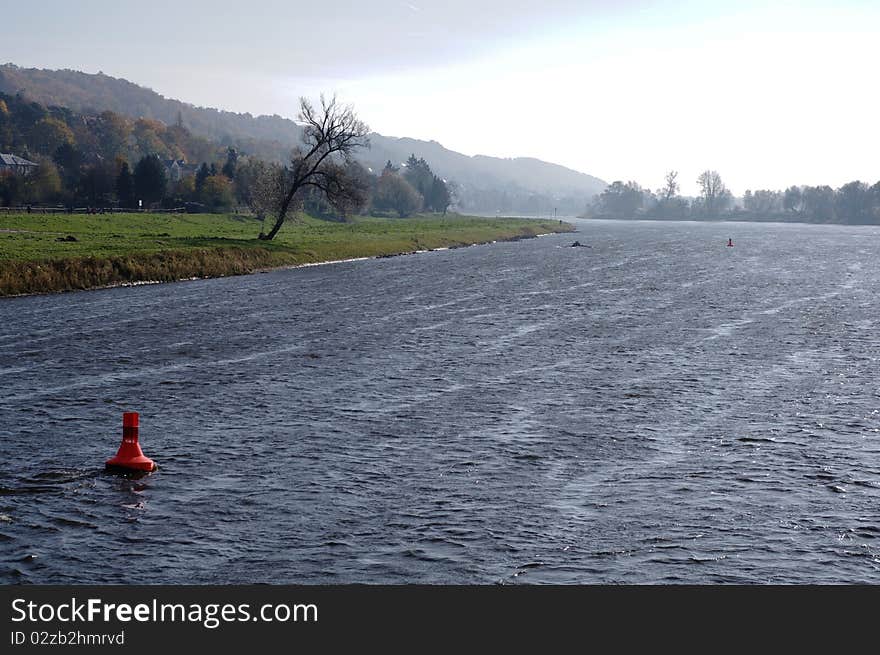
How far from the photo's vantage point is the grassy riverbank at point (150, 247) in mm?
61344

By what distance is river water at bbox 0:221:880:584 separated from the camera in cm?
1708

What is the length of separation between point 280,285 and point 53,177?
80184 millimetres

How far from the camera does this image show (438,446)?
24.5 meters

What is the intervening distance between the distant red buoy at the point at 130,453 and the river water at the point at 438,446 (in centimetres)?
36

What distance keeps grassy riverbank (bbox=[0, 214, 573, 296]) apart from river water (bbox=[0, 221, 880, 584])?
8.93 meters

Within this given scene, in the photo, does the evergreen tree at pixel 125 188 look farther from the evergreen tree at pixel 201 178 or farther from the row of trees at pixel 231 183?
the evergreen tree at pixel 201 178

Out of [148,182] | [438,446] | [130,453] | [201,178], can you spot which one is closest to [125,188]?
[148,182]

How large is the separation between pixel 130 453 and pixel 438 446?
717cm

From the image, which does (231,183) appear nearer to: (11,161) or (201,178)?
(201,178)

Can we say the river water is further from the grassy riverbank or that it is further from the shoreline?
the grassy riverbank

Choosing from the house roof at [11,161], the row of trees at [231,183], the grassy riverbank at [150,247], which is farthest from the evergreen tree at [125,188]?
the house roof at [11,161]

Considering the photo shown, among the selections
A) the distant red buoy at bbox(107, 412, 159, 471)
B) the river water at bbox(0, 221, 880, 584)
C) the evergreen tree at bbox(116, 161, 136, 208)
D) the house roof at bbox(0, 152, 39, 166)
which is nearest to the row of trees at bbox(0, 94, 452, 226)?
the evergreen tree at bbox(116, 161, 136, 208)
